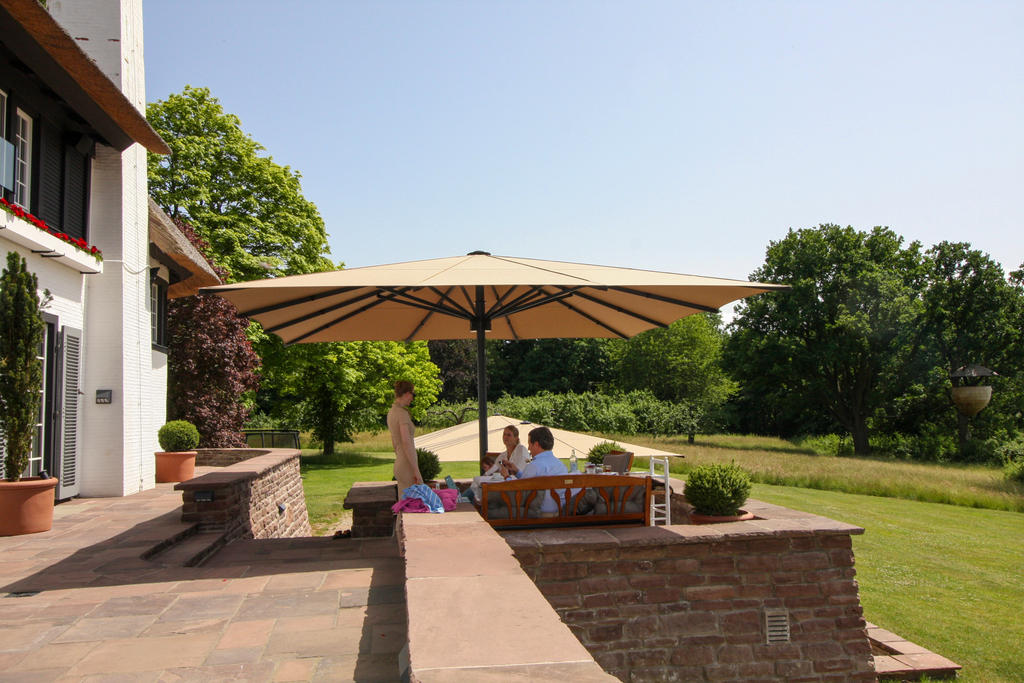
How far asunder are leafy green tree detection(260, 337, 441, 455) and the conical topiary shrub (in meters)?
16.6

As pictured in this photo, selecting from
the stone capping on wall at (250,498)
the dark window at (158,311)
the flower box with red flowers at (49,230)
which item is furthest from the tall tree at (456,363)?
the flower box with red flowers at (49,230)

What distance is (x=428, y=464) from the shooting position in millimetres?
8555

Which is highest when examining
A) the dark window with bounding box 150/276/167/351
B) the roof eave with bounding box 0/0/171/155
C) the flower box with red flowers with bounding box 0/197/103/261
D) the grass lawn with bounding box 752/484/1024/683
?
the roof eave with bounding box 0/0/171/155

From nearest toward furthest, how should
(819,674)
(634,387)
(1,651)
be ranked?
(1,651) < (819,674) < (634,387)

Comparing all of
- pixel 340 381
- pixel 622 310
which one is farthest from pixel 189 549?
pixel 340 381

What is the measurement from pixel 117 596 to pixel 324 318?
3913 millimetres

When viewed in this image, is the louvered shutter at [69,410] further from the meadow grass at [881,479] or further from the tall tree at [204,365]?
the meadow grass at [881,479]

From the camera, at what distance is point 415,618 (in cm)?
251

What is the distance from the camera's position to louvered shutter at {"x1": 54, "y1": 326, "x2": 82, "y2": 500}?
9.80 metres

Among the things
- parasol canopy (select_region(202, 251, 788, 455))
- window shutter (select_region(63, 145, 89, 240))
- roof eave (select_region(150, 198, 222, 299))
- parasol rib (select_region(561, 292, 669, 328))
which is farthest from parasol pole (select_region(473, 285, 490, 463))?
roof eave (select_region(150, 198, 222, 299))

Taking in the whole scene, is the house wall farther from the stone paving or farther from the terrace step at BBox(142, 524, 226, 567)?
the terrace step at BBox(142, 524, 226, 567)

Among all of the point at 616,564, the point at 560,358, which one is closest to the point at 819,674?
the point at 616,564

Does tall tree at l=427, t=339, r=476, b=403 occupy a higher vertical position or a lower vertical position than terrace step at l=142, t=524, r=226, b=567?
higher

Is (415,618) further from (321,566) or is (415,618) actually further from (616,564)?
(321,566)
